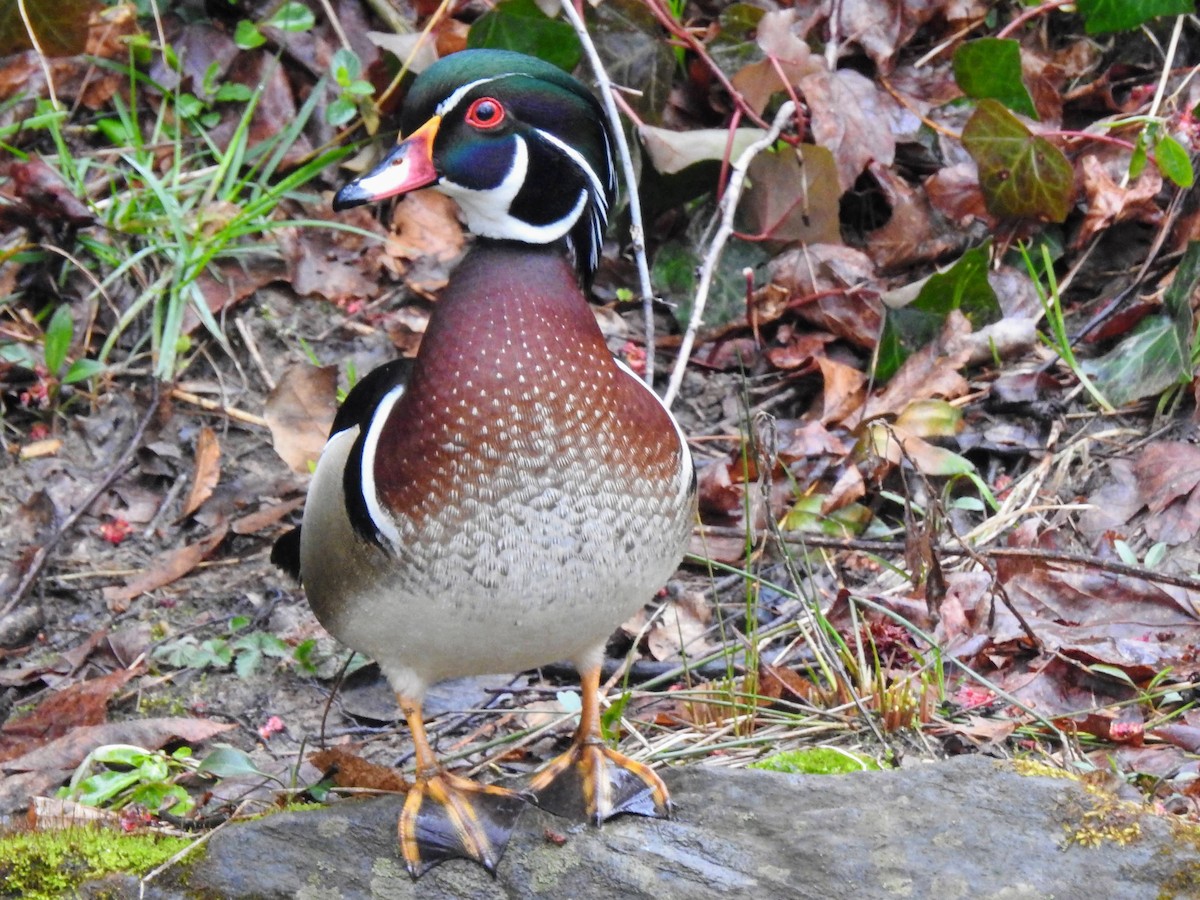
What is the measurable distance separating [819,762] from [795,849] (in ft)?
1.87

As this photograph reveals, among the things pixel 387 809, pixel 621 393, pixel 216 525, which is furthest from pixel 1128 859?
pixel 216 525

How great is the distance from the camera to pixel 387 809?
259 centimetres

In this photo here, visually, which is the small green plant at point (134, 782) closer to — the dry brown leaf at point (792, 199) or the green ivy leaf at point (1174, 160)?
the dry brown leaf at point (792, 199)

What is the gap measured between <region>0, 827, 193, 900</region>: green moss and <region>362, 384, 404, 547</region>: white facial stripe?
2.08 feet

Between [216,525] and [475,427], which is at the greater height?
[475,427]

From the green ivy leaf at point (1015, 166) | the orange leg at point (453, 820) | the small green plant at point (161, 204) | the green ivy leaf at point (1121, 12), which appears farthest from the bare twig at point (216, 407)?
the green ivy leaf at point (1121, 12)

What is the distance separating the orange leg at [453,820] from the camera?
2459mm

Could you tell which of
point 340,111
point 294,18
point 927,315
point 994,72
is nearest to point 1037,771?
point 927,315

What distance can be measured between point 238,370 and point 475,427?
8.00 feet

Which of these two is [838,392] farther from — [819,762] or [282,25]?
[282,25]

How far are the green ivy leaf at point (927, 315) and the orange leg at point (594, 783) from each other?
1942mm

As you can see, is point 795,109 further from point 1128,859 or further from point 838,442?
point 1128,859

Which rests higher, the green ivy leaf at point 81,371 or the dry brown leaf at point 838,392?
the green ivy leaf at point 81,371

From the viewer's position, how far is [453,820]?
248cm
